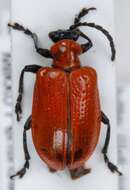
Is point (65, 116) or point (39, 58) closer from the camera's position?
point (65, 116)

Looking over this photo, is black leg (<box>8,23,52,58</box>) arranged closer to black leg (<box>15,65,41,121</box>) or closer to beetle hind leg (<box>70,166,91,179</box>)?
black leg (<box>15,65,41,121</box>)

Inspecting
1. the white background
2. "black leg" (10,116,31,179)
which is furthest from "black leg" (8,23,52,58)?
"black leg" (10,116,31,179)

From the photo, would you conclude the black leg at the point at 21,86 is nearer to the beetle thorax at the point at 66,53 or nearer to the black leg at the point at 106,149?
the beetle thorax at the point at 66,53

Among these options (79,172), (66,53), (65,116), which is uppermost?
(66,53)

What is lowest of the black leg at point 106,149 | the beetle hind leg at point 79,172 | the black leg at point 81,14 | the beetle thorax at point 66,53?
the beetle hind leg at point 79,172

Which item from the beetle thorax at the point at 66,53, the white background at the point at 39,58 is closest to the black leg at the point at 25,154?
the white background at the point at 39,58

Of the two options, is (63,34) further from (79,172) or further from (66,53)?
(79,172)

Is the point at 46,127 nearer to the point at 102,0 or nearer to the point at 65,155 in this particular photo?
the point at 65,155

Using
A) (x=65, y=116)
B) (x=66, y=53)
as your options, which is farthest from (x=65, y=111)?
(x=66, y=53)

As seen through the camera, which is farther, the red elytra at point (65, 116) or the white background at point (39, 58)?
the white background at point (39, 58)
